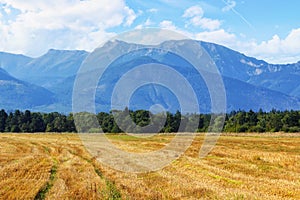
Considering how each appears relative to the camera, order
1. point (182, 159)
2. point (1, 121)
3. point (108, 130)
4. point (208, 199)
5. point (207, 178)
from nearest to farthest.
→ 1. point (208, 199)
2. point (207, 178)
3. point (182, 159)
4. point (108, 130)
5. point (1, 121)

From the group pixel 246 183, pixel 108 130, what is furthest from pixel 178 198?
pixel 108 130

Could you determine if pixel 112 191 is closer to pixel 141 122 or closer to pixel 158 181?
pixel 158 181

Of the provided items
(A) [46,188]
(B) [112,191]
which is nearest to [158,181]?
(B) [112,191]

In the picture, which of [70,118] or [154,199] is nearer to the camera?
[154,199]

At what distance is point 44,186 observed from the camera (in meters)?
15.9

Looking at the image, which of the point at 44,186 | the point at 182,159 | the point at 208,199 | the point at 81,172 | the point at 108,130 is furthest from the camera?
the point at 108,130

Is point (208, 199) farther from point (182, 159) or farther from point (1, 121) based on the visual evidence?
point (1, 121)

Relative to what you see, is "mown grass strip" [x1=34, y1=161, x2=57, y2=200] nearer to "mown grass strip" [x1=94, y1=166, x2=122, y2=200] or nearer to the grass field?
the grass field

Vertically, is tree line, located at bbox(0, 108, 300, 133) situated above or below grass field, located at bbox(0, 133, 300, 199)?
above

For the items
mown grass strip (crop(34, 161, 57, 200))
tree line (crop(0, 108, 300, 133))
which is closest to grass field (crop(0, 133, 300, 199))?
mown grass strip (crop(34, 161, 57, 200))

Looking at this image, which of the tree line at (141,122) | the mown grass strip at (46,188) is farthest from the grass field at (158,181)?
the tree line at (141,122)

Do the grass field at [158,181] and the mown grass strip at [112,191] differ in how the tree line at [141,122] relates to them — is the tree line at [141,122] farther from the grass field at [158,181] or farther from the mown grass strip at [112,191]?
the mown grass strip at [112,191]

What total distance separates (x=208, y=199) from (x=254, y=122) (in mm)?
80671

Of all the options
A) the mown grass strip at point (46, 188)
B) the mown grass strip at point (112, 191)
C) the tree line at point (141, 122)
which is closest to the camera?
the mown grass strip at point (112, 191)
